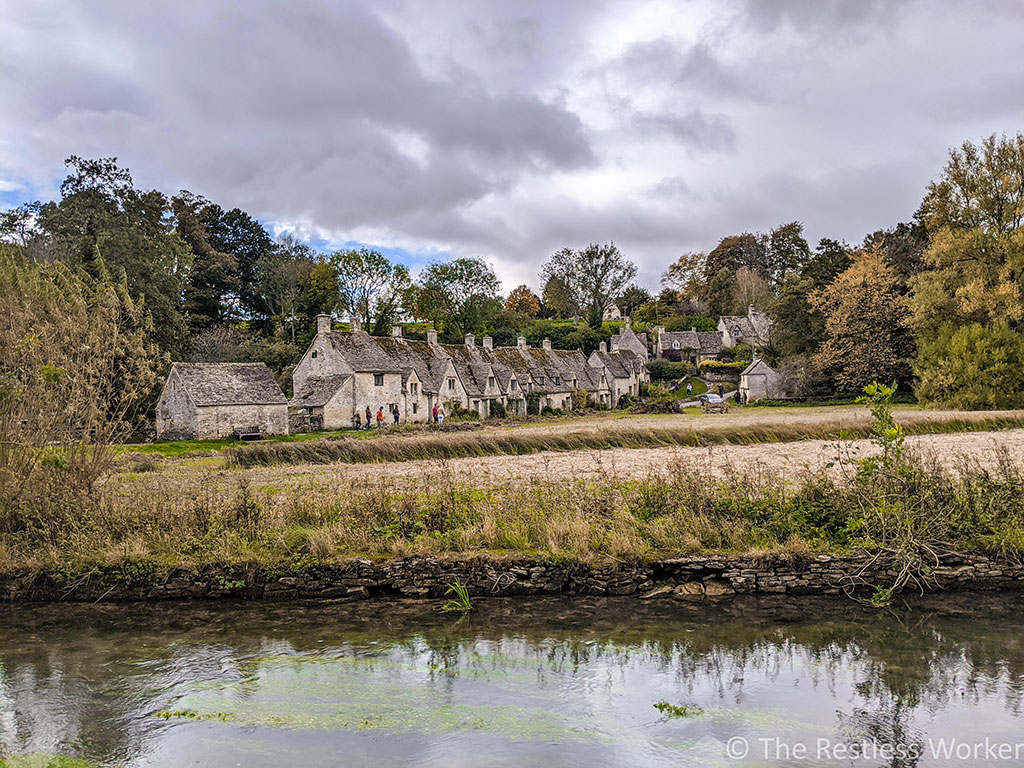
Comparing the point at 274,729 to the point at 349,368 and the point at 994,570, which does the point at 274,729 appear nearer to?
the point at 994,570

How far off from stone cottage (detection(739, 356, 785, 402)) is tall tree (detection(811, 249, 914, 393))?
11.5 m

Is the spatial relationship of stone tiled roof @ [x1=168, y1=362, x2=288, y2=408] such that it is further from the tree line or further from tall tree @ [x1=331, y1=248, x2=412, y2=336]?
tall tree @ [x1=331, y1=248, x2=412, y2=336]

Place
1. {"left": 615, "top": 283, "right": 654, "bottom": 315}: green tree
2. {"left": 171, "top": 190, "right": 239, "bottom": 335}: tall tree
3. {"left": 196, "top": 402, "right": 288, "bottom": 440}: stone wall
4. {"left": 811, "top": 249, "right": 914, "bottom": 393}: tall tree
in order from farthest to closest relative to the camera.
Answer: {"left": 615, "top": 283, "right": 654, "bottom": 315}: green tree, {"left": 171, "top": 190, "right": 239, "bottom": 335}: tall tree, {"left": 811, "top": 249, "right": 914, "bottom": 393}: tall tree, {"left": 196, "top": 402, "right": 288, "bottom": 440}: stone wall

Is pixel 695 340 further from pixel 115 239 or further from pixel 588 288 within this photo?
pixel 115 239

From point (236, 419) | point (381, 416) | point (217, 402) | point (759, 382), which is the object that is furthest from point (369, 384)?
point (759, 382)

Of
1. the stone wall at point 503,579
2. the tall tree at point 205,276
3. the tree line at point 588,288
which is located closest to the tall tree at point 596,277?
the tree line at point 588,288

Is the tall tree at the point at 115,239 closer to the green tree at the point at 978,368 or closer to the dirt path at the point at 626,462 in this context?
the dirt path at the point at 626,462

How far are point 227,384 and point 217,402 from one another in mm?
2000

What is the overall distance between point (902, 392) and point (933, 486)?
2117 inches

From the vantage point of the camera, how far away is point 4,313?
14.6m

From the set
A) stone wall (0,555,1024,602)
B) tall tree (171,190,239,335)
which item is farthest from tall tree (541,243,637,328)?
stone wall (0,555,1024,602)

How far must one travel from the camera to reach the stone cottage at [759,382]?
72.2 metres

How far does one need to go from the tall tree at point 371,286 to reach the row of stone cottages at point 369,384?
980 inches

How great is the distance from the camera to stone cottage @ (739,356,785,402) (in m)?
72.2
